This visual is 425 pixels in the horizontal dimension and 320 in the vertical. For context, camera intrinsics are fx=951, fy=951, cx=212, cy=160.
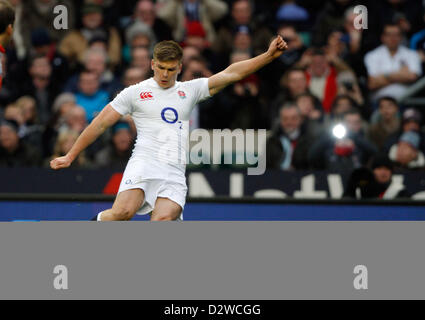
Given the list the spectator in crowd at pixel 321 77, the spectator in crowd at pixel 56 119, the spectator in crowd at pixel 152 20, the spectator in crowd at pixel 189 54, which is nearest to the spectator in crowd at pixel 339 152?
the spectator in crowd at pixel 321 77

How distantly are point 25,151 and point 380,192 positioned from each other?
3.86 m

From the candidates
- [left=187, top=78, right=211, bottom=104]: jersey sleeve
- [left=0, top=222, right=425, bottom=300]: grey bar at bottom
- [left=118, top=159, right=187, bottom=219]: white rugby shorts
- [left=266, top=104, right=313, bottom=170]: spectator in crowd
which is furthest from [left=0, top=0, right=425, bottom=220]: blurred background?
[left=0, top=222, right=425, bottom=300]: grey bar at bottom

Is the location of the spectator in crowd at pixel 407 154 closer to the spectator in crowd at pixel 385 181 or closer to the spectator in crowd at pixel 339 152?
the spectator in crowd at pixel 339 152

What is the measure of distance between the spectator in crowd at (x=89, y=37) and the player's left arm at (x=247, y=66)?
183 inches

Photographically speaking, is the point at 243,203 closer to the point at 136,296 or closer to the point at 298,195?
the point at 298,195

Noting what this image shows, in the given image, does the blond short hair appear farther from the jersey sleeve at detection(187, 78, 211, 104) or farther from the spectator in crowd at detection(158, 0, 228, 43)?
the spectator in crowd at detection(158, 0, 228, 43)

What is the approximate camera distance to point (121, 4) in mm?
12336

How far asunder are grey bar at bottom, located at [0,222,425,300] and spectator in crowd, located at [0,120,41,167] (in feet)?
21.2

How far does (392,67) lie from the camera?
37.1 ft

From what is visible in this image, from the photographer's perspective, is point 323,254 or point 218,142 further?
point 218,142

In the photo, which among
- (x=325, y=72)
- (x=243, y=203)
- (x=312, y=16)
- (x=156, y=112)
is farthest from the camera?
(x=312, y=16)

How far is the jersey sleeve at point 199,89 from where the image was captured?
706cm

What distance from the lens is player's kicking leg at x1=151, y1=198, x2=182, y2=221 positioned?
6961 millimetres

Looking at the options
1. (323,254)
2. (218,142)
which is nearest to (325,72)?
(218,142)
